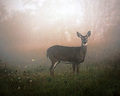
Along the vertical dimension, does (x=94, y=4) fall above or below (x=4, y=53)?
above

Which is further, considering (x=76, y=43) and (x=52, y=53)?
(x=76, y=43)

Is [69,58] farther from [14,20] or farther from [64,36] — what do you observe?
[14,20]

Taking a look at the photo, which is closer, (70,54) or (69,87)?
(69,87)

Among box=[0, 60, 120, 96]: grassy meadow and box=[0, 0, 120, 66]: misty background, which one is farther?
box=[0, 0, 120, 66]: misty background

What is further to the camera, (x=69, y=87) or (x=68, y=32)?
(x=68, y=32)

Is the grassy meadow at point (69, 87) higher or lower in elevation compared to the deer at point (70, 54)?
lower

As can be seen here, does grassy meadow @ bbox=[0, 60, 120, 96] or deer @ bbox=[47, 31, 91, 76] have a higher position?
deer @ bbox=[47, 31, 91, 76]

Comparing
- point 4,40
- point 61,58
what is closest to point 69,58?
point 61,58

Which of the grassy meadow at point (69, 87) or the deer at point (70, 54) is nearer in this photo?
the grassy meadow at point (69, 87)

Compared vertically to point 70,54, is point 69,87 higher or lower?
lower

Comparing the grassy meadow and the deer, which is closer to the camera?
the grassy meadow

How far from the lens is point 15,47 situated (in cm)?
1384

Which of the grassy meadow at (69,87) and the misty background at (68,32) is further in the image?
the misty background at (68,32)

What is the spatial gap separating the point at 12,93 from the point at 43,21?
8.77 m
